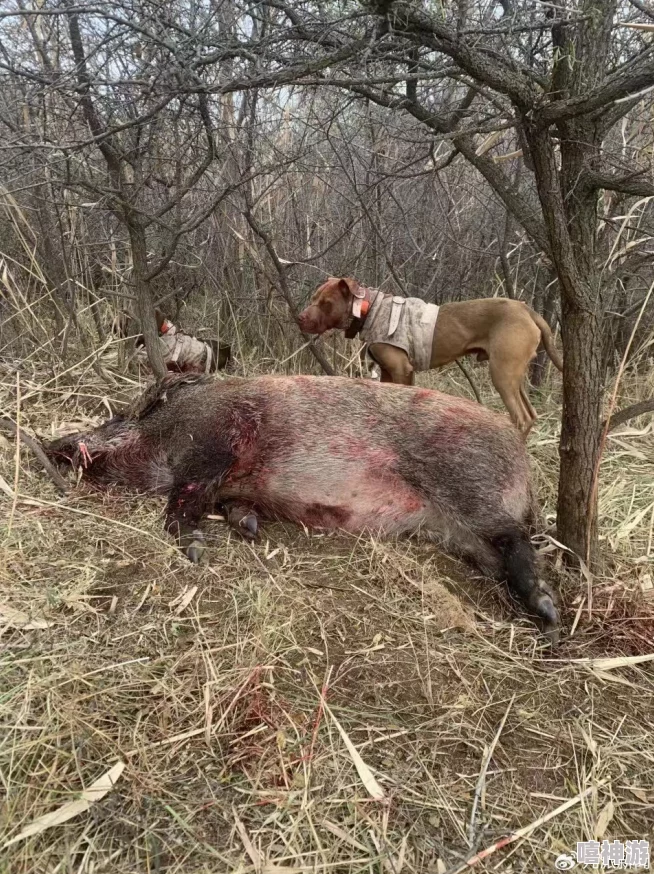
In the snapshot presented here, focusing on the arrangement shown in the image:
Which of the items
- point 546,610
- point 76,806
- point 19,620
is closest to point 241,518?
point 19,620

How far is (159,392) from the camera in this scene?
151 inches

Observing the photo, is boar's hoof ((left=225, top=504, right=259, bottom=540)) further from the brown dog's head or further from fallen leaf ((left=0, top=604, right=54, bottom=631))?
the brown dog's head

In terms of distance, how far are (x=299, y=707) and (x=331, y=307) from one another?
11.2ft

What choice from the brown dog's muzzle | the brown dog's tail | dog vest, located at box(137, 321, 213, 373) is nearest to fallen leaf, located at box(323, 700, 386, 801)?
the brown dog's muzzle

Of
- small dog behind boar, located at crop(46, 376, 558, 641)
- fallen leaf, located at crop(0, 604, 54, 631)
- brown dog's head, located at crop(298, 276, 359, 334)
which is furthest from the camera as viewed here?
brown dog's head, located at crop(298, 276, 359, 334)

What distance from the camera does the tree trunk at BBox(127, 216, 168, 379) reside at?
4.20m

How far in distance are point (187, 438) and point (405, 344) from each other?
207 cm

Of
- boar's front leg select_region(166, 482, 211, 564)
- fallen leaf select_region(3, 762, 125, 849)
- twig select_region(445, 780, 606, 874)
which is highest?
fallen leaf select_region(3, 762, 125, 849)

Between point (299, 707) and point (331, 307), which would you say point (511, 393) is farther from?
point (299, 707)

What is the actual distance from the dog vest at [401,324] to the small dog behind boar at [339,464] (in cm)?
119

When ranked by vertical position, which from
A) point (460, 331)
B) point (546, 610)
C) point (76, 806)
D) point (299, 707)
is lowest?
point (546, 610)

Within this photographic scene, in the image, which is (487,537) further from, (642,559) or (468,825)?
(468,825)

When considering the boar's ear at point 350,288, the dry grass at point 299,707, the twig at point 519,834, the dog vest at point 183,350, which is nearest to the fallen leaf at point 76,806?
the dry grass at point 299,707

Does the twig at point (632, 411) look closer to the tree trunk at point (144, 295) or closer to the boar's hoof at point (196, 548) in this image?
the boar's hoof at point (196, 548)
